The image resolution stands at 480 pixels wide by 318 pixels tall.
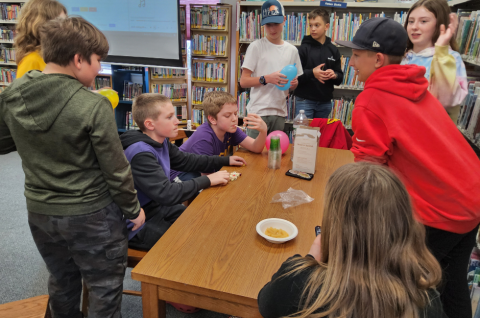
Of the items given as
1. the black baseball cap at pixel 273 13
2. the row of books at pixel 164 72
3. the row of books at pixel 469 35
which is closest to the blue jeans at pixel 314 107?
the black baseball cap at pixel 273 13

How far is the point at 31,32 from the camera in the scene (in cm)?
163

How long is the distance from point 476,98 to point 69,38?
203cm

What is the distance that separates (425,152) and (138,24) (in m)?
3.78

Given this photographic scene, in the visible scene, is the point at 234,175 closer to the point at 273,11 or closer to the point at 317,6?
the point at 273,11

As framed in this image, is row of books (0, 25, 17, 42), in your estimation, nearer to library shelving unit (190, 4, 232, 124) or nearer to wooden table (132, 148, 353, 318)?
library shelving unit (190, 4, 232, 124)

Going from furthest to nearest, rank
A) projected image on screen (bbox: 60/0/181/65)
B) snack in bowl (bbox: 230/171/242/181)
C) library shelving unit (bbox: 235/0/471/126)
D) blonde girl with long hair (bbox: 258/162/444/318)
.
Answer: projected image on screen (bbox: 60/0/181/65), library shelving unit (bbox: 235/0/471/126), snack in bowl (bbox: 230/171/242/181), blonde girl with long hair (bbox: 258/162/444/318)

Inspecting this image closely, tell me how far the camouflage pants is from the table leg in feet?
1.03

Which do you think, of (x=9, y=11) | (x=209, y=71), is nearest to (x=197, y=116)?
(x=209, y=71)

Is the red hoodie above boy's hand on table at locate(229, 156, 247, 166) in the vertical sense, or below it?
above

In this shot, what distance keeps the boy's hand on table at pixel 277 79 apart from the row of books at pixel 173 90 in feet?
7.05

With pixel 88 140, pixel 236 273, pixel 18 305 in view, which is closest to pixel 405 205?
pixel 236 273

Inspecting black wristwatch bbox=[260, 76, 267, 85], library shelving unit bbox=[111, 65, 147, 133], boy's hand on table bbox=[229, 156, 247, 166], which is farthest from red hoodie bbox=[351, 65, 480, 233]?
library shelving unit bbox=[111, 65, 147, 133]

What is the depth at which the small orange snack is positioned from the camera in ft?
3.62

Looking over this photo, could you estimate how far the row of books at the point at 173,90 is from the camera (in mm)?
4383
